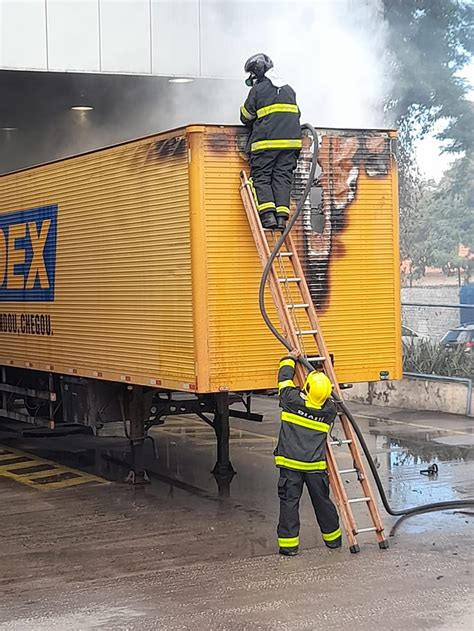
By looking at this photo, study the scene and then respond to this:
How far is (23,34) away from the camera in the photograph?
15.5 m

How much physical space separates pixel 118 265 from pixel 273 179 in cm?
210

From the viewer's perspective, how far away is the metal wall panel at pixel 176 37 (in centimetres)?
1627

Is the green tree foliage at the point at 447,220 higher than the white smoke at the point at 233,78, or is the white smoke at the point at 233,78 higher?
the white smoke at the point at 233,78

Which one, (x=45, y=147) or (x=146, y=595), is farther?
(x=45, y=147)

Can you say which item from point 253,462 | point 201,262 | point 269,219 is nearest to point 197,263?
point 201,262

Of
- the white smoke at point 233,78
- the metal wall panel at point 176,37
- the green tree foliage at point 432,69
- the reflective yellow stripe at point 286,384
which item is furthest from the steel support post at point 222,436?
the green tree foliage at point 432,69

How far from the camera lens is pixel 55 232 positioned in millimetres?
11492

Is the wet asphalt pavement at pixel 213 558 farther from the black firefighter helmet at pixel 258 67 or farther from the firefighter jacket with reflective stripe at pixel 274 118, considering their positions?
the black firefighter helmet at pixel 258 67

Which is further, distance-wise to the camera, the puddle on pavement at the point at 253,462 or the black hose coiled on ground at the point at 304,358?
the puddle on pavement at the point at 253,462

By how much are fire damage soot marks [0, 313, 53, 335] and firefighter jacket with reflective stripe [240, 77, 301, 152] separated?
13.0ft

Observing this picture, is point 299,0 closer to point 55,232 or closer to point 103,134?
point 103,134

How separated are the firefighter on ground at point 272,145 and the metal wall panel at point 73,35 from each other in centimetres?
739

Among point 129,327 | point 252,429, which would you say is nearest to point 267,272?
point 129,327

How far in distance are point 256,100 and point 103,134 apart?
12.1m
